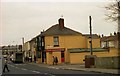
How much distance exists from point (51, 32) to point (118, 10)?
4234cm

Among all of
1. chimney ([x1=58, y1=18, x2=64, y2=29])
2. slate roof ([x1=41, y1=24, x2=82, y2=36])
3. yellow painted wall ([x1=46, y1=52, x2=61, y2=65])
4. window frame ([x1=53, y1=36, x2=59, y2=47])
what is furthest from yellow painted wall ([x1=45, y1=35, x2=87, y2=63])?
chimney ([x1=58, y1=18, x2=64, y2=29])

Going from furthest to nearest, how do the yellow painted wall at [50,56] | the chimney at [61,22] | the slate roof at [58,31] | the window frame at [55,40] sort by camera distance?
the chimney at [61,22], the slate roof at [58,31], the window frame at [55,40], the yellow painted wall at [50,56]

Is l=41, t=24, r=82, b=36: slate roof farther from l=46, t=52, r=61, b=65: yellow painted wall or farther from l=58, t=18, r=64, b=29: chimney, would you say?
l=46, t=52, r=61, b=65: yellow painted wall

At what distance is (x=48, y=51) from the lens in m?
77.7

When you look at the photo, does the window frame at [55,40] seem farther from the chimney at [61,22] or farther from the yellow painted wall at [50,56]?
the chimney at [61,22]

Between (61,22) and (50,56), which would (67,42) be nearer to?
(61,22)

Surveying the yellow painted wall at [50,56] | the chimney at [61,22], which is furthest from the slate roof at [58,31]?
the yellow painted wall at [50,56]

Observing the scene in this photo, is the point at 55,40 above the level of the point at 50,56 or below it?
above

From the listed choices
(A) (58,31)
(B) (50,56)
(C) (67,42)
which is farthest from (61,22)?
(B) (50,56)

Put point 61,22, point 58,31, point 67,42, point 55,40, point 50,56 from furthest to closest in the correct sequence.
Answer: point 58,31, point 61,22, point 67,42, point 55,40, point 50,56

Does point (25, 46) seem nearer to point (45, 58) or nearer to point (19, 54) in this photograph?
point (19, 54)

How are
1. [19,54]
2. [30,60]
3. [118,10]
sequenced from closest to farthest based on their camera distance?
[118,10]
[19,54]
[30,60]

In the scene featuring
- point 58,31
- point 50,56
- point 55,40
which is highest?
point 58,31

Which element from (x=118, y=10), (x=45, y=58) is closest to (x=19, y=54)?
(x=45, y=58)
